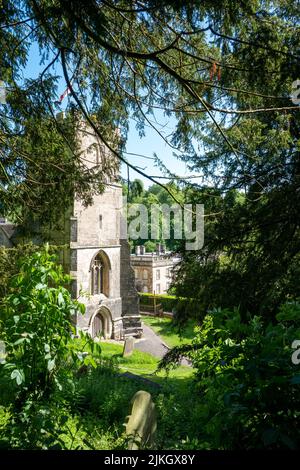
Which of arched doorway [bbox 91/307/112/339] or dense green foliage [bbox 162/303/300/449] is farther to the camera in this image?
arched doorway [bbox 91/307/112/339]

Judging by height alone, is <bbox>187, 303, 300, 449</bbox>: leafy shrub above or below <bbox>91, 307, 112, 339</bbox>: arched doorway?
above

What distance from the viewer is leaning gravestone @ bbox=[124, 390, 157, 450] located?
427 centimetres

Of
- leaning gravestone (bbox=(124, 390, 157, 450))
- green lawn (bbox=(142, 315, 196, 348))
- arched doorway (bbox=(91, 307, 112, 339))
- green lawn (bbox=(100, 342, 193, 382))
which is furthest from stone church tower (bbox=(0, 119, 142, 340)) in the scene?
leaning gravestone (bbox=(124, 390, 157, 450))

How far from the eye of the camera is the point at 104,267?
80.0 feet

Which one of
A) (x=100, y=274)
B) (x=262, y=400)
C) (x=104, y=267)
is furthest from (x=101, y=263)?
(x=262, y=400)

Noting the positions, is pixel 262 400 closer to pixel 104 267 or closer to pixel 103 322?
pixel 104 267

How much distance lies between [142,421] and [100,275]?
65.9 feet

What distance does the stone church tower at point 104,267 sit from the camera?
73.5 ft

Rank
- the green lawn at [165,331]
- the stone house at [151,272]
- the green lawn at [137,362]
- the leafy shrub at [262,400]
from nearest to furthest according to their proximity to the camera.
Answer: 1. the leafy shrub at [262,400]
2. the green lawn at [137,362]
3. the green lawn at [165,331]
4. the stone house at [151,272]

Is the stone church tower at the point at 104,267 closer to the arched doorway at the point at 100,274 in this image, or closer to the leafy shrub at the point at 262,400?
the arched doorway at the point at 100,274

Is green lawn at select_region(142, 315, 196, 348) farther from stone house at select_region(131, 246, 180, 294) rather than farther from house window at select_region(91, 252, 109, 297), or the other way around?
stone house at select_region(131, 246, 180, 294)

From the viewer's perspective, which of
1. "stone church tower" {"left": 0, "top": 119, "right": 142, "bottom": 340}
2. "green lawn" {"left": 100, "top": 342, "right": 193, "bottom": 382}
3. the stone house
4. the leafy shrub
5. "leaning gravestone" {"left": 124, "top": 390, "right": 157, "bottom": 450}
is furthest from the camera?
the stone house

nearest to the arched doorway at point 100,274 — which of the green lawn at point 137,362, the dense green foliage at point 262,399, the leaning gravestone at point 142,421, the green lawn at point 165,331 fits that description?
the green lawn at point 137,362

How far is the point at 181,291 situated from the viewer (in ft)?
26.6
